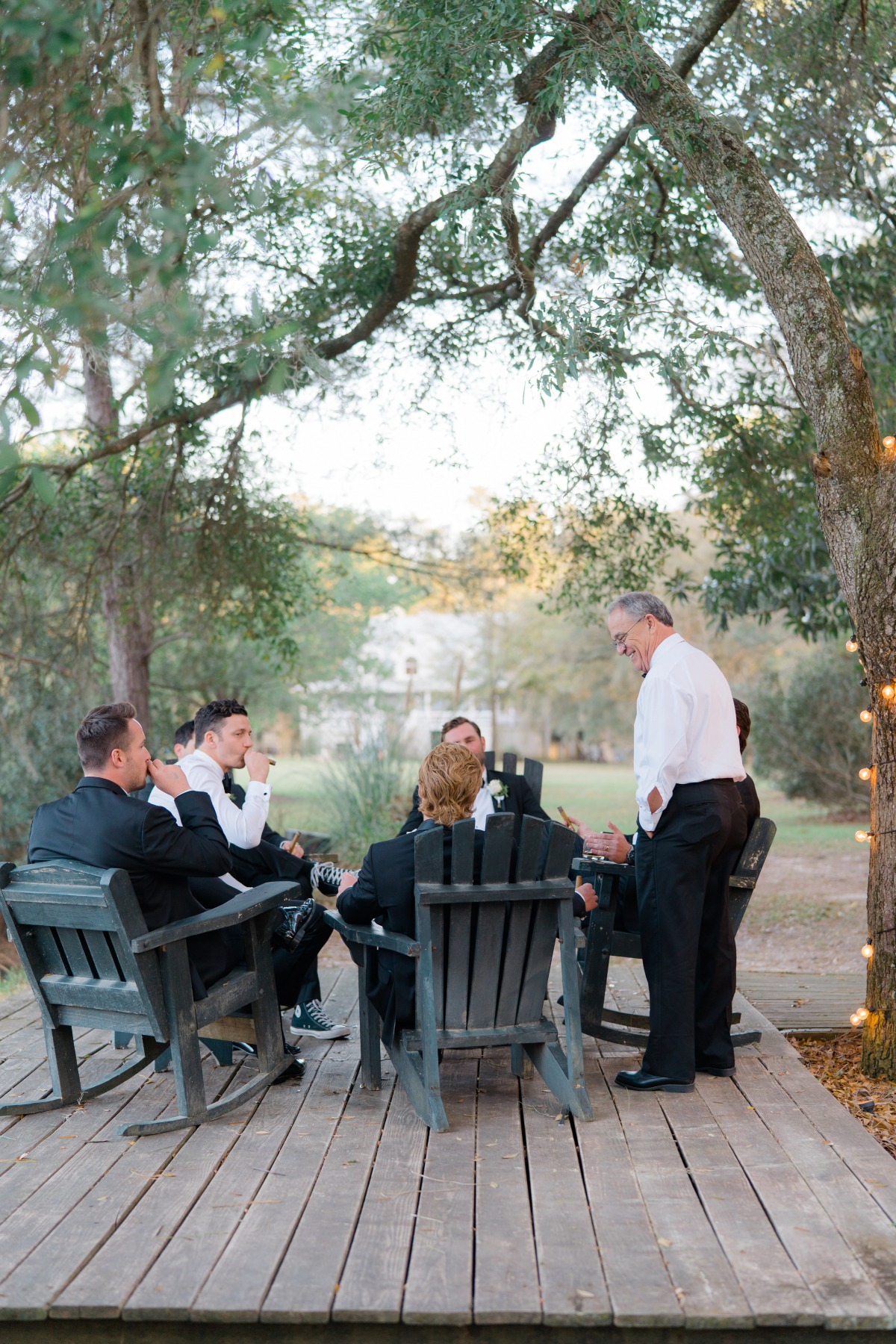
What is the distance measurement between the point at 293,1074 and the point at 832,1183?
6.25 ft

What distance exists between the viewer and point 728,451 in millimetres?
7758

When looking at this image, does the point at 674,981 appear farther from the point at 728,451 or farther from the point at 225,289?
the point at 225,289

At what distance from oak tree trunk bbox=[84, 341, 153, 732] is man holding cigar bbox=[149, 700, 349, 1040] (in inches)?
115

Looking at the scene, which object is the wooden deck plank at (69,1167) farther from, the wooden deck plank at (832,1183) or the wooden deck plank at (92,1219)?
the wooden deck plank at (832,1183)

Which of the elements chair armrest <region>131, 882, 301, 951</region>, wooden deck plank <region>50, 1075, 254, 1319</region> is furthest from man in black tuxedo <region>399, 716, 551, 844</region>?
wooden deck plank <region>50, 1075, 254, 1319</region>

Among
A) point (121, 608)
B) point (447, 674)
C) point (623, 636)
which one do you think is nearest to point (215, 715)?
point (623, 636)

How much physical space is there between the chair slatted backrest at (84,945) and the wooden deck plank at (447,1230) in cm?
96

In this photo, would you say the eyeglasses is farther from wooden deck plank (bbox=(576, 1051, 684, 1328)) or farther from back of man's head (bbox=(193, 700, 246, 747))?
wooden deck plank (bbox=(576, 1051, 684, 1328))

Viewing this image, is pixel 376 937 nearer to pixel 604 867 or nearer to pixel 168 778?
pixel 168 778

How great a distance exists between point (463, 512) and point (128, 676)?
562 centimetres

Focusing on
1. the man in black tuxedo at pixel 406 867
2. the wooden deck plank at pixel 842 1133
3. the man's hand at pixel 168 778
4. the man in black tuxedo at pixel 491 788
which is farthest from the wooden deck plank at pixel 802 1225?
the man's hand at pixel 168 778

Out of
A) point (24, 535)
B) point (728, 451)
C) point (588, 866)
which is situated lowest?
point (588, 866)

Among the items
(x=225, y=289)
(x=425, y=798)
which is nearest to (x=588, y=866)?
(x=425, y=798)

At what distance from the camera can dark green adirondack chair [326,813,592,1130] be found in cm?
369
